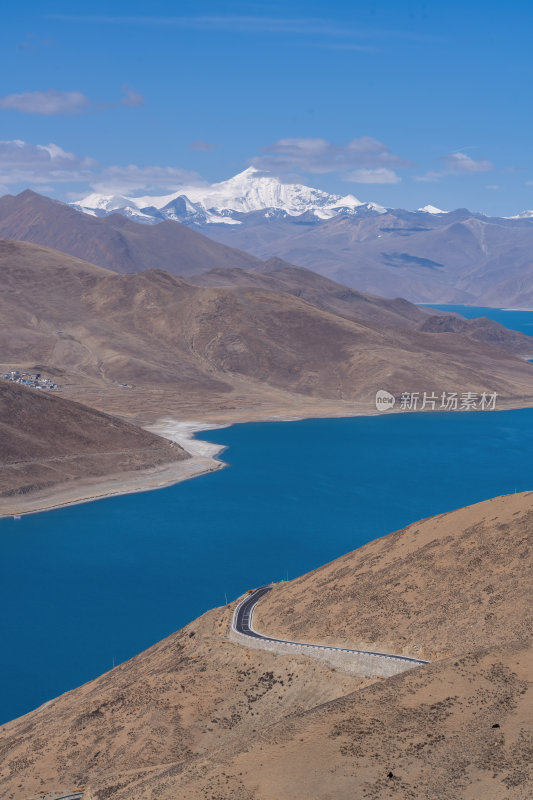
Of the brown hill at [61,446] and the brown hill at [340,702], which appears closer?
the brown hill at [340,702]

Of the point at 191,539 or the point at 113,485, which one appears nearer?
the point at 191,539

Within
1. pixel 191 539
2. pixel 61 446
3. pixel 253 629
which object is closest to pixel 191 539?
pixel 191 539

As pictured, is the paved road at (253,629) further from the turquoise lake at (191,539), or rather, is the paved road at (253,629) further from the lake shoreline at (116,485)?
the lake shoreline at (116,485)

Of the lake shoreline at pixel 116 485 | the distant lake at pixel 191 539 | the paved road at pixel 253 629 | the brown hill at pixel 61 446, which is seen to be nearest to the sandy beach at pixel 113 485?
the lake shoreline at pixel 116 485

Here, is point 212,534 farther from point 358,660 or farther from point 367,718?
point 367,718

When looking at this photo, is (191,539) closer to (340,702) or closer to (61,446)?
(61,446)

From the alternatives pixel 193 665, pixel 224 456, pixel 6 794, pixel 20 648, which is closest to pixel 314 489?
pixel 224 456

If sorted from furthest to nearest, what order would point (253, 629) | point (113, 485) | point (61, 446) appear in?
point (61, 446), point (113, 485), point (253, 629)
